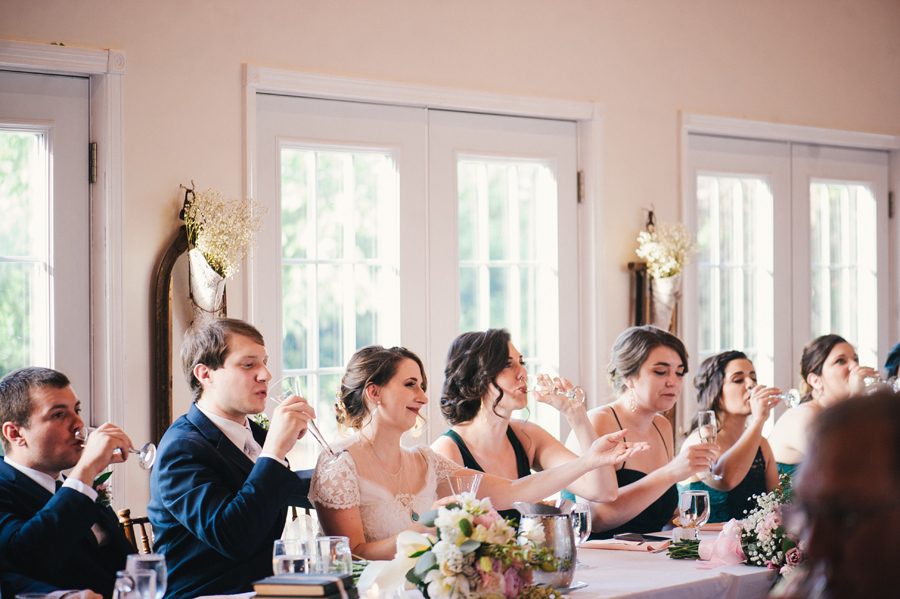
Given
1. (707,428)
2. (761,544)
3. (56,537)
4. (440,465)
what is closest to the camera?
(56,537)

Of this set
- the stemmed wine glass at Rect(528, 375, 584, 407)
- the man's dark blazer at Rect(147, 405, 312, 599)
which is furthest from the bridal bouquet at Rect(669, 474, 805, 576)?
the man's dark blazer at Rect(147, 405, 312, 599)

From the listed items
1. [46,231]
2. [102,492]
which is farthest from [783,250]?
[102,492]

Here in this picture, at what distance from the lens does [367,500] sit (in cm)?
268

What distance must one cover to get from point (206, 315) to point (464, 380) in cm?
102

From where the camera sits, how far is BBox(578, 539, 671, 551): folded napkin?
266 centimetres

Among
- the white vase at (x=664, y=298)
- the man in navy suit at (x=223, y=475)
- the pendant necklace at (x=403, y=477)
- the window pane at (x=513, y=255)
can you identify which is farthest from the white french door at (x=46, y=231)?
the white vase at (x=664, y=298)

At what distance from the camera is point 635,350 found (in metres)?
3.51

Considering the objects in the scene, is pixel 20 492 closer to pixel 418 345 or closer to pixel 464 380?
pixel 464 380

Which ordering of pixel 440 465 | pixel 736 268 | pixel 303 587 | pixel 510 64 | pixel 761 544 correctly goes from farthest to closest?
pixel 736 268 < pixel 510 64 < pixel 440 465 < pixel 761 544 < pixel 303 587

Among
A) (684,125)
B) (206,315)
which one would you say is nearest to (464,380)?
(206,315)

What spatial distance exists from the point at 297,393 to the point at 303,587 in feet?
2.62

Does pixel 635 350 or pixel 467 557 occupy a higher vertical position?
pixel 635 350

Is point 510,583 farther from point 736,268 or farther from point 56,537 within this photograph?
point 736,268

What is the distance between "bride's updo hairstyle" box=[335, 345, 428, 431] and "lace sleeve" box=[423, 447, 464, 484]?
9.6 inches
